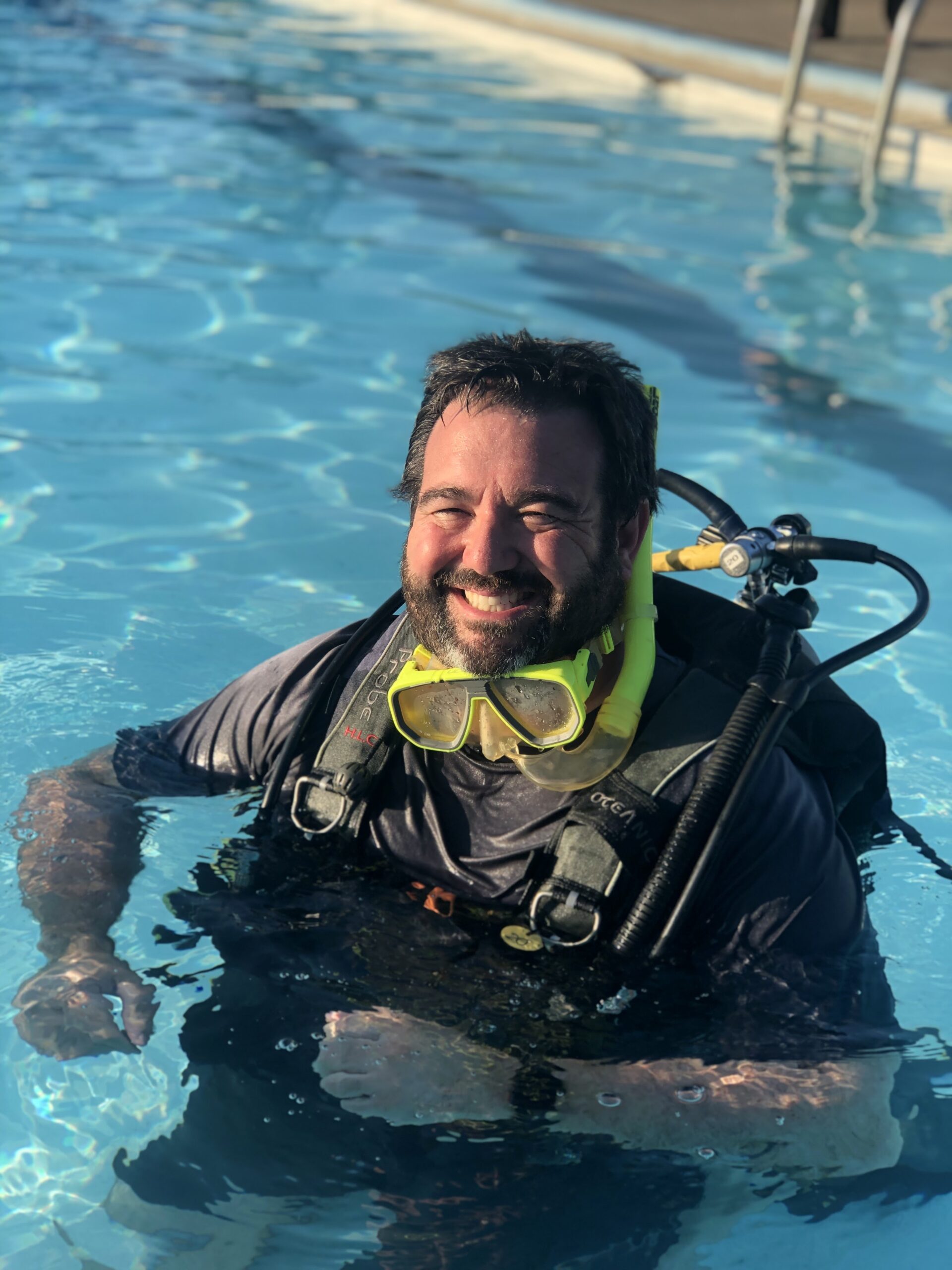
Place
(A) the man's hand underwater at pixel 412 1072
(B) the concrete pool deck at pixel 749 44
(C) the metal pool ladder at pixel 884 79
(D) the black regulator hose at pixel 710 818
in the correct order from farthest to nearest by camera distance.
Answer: (B) the concrete pool deck at pixel 749 44
(C) the metal pool ladder at pixel 884 79
(A) the man's hand underwater at pixel 412 1072
(D) the black regulator hose at pixel 710 818

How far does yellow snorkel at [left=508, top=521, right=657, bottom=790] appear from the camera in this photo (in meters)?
2.41

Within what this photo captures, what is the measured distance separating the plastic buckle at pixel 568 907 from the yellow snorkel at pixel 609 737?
201 mm

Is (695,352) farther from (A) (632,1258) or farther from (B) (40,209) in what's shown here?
(A) (632,1258)

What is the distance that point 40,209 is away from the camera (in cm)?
824

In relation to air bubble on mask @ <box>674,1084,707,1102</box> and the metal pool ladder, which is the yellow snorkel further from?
the metal pool ladder

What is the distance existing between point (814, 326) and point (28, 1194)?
20.3 ft

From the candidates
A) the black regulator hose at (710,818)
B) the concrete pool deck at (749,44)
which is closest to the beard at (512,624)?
the black regulator hose at (710,818)

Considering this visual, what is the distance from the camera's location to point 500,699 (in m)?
2.40

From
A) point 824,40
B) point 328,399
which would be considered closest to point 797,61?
point 824,40

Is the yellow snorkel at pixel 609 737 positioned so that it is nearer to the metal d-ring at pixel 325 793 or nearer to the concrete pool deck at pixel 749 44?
the metal d-ring at pixel 325 793

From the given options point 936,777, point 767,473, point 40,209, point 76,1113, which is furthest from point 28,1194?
point 40,209

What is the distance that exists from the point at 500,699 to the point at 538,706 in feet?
0.23

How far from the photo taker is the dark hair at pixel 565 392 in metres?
2.46

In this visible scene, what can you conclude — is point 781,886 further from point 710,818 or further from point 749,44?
point 749,44
